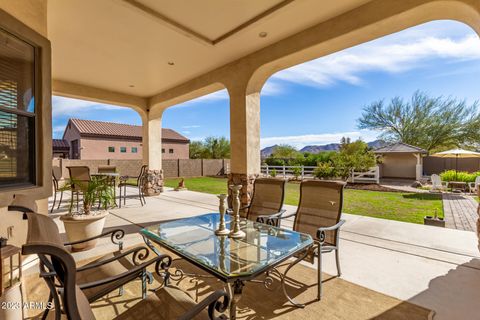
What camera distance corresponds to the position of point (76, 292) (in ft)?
3.06

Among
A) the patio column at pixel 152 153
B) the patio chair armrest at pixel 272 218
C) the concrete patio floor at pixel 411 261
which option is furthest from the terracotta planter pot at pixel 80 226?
the patio column at pixel 152 153

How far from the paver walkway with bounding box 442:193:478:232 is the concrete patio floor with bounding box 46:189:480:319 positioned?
85 cm

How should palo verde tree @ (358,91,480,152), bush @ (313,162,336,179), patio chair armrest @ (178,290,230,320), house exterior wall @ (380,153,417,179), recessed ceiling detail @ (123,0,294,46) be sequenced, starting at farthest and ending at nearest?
palo verde tree @ (358,91,480,152) → house exterior wall @ (380,153,417,179) → bush @ (313,162,336,179) → recessed ceiling detail @ (123,0,294,46) → patio chair armrest @ (178,290,230,320)

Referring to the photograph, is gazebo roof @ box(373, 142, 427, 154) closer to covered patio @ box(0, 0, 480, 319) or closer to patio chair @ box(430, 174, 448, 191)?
patio chair @ box(430, 174, 448, 191)

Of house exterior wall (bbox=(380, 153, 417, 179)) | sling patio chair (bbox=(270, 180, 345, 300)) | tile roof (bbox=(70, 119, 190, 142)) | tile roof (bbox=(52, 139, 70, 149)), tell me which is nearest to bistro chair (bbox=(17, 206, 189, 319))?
sling patio chair (bbox=(270, 180, 345, 300))

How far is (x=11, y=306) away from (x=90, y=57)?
14.9 ft

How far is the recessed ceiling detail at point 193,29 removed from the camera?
310 cm

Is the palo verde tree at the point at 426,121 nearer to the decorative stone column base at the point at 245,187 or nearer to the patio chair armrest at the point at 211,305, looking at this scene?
the decorative stone column base at the point at 245,187

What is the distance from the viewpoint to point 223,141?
87.9 feet

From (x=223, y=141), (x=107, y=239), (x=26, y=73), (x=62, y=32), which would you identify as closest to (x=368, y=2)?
(x=26, y=73)

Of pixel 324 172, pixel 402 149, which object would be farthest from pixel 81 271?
pixel 402 149

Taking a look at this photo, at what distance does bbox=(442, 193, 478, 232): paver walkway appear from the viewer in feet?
15.1

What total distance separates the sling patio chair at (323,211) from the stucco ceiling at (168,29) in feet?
7.79

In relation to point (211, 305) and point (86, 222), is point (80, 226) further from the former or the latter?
point (211, 305)
